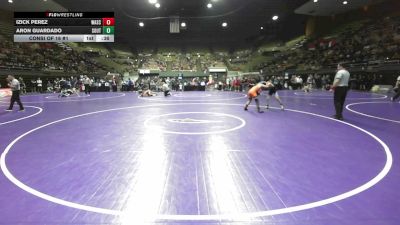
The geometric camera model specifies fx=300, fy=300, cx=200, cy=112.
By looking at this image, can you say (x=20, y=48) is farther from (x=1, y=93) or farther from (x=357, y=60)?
(x=357, y=60)

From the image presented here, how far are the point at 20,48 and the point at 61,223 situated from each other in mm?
31043

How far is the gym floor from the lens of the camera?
300 centimetres

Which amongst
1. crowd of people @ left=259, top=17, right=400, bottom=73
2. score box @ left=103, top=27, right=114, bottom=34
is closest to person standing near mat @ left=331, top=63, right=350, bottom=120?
score box @ left=103, top=27, right=114, bottom=34

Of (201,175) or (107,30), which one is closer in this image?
(201,175)

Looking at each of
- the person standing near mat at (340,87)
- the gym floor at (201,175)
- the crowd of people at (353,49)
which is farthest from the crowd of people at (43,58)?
the person standing near mat at (340,87)

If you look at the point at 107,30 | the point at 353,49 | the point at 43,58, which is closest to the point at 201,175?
the point at 107,30

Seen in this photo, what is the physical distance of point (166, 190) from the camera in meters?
3.61

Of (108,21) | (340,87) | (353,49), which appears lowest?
(340,87)
